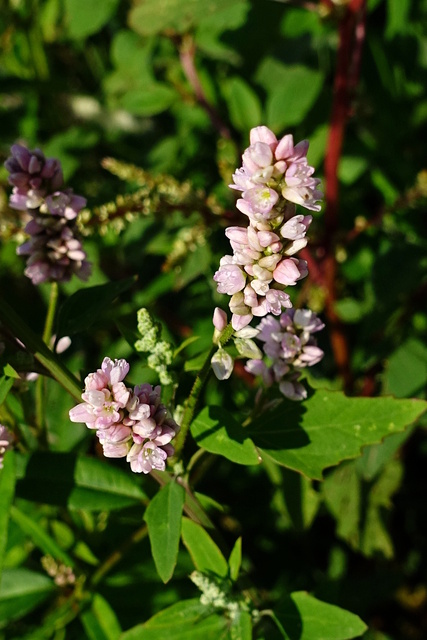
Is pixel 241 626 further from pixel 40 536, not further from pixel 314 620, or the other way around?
pixel 40 536

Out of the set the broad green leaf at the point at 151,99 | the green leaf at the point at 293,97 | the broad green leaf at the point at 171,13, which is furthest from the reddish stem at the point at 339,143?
the broad green leaf at the point at 151,99

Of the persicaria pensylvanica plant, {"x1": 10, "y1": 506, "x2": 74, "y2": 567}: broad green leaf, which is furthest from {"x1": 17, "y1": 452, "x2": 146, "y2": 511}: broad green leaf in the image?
the persicaria pensylvanica plant

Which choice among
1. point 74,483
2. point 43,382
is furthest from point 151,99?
point 74,483

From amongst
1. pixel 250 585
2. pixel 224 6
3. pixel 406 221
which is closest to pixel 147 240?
pixel 224 6

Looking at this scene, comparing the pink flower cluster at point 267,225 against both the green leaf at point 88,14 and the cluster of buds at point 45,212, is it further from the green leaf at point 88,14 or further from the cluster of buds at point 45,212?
the green leaf at point 88,14

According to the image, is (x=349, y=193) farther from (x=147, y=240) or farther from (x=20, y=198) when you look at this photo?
(x=20, y=198)

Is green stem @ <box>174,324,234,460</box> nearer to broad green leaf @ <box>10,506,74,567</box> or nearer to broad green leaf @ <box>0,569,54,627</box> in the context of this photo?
broad green leaf @ <box>10,506,74,567</box>
